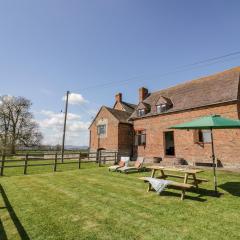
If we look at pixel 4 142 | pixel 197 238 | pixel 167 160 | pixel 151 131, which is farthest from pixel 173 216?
pixel 4 142

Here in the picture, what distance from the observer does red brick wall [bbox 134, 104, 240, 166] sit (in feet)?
47.9

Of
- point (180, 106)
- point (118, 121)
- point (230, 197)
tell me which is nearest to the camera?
point (230, 197)

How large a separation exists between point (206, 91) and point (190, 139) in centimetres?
483

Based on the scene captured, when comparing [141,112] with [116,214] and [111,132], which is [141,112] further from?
[116,214]

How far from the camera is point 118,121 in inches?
915

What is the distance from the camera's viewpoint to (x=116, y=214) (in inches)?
207

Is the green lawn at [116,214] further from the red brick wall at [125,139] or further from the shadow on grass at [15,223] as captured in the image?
the red brick wall at [125,139]

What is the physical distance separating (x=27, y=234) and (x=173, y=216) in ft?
11.5

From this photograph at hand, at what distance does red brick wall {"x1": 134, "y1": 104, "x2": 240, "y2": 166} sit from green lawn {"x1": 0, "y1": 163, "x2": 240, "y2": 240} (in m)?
7.73

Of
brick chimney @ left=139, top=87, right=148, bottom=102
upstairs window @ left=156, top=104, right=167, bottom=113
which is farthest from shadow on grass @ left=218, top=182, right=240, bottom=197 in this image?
brick chimney @ left=139, top=87, right=148, bottom=102

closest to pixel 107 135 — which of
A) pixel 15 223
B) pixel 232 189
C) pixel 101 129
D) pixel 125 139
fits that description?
pixel 101 129

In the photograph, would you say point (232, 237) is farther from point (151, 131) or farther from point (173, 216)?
point (151, 131)

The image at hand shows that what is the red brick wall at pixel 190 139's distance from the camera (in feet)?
47.9

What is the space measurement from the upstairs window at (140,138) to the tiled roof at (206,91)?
223 centimetres
